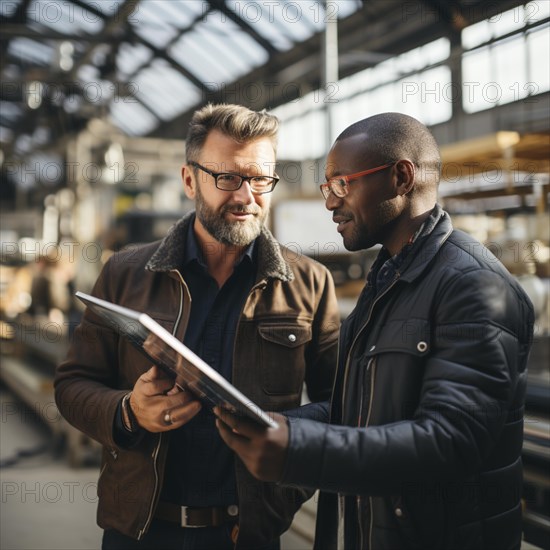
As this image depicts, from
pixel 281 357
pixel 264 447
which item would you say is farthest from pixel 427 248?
pixel 281 357

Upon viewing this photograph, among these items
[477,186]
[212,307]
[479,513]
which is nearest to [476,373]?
[479,513]

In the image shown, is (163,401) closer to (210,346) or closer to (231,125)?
(210,346)

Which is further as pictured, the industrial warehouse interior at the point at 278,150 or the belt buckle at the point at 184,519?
the industrial warehouse interior at the point at 278,150

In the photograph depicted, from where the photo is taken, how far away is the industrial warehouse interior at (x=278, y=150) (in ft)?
15.1

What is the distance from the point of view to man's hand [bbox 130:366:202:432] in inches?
57.2

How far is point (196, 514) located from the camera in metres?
1.71

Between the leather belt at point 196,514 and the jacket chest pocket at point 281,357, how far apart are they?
317mm

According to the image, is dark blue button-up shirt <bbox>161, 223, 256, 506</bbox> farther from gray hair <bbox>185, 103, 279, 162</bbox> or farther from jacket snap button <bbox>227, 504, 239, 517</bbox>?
gray hair <bbox>185, 103, 279, 162</bbox>

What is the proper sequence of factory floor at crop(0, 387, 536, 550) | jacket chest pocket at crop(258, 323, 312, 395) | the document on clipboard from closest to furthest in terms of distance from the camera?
the document on clipboard, jacket chest pocket at crop(258, 323, 312, 395), factory floor at crop(0, 387, 536, 550)

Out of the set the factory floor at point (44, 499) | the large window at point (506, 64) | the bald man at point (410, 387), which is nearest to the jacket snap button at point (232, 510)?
the bald man at point (410, 387)

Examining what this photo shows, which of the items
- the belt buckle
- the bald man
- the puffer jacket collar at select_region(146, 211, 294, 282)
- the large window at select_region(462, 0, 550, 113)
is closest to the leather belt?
the belt buckle

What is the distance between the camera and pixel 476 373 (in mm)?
1131

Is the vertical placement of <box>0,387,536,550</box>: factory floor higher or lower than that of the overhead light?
lower

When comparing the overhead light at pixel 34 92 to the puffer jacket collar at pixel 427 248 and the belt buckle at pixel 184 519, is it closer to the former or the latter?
the belt buckle at pixel 184 519
